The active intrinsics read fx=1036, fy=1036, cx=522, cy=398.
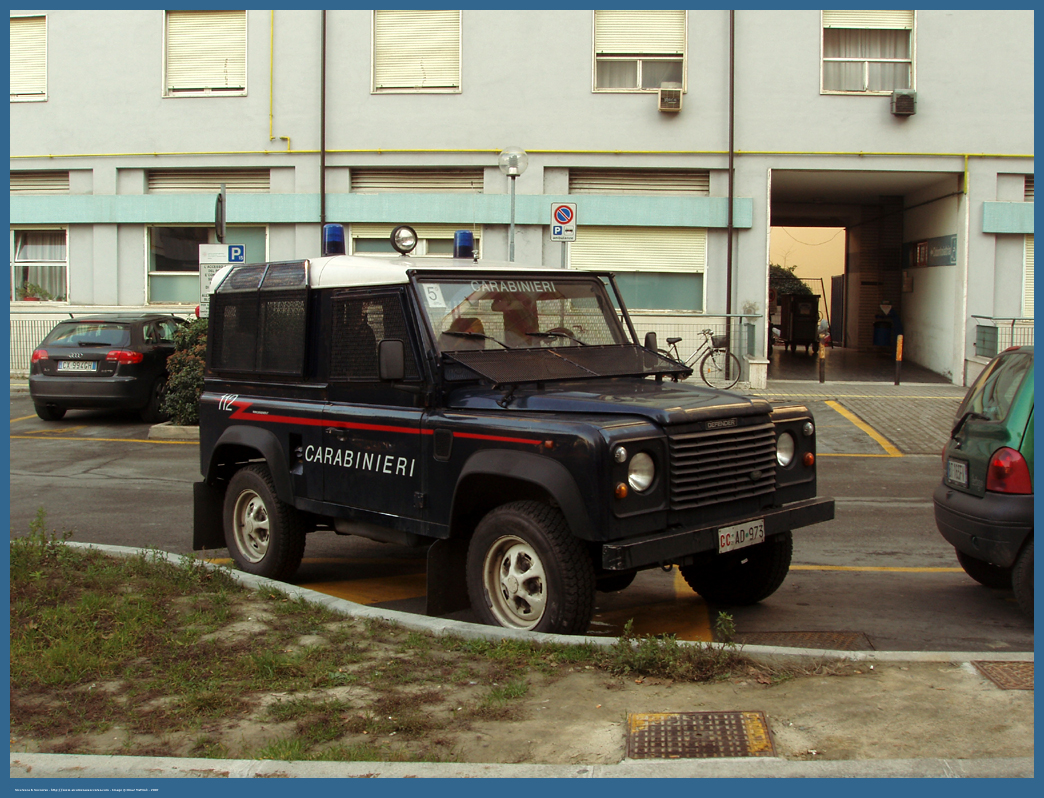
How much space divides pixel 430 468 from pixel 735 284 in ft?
51.4

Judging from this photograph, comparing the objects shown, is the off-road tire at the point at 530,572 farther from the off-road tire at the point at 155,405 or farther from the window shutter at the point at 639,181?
the window shutter at the point at 639,181

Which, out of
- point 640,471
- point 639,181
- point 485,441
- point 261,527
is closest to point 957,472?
point 640,471

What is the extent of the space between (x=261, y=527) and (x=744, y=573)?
321 centimetres

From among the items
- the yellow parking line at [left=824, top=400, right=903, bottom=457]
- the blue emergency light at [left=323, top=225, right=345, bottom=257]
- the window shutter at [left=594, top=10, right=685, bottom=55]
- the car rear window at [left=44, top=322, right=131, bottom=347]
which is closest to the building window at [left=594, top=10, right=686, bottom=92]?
the window shutter at [left=594, top=10, right=685, bottom=55]

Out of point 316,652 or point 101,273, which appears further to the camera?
point 101,273

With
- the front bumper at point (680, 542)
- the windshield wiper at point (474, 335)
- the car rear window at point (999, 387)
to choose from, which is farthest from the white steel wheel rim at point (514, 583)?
the car rear window at point (999, 387)

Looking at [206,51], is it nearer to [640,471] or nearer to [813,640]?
[640,471]

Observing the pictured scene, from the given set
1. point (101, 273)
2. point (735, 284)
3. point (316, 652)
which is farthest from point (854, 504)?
point (101, 273)

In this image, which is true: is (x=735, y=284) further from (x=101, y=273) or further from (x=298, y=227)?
(x=101, y=273)

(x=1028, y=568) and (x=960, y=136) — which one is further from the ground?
(x=960, y=136)

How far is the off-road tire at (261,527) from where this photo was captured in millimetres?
6797

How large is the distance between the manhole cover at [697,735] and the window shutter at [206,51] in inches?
789

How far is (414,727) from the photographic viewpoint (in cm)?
415

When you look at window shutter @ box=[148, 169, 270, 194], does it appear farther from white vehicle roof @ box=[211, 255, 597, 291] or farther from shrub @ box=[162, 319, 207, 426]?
white vehicle roof @ box=[211, 255, 597, 291]
